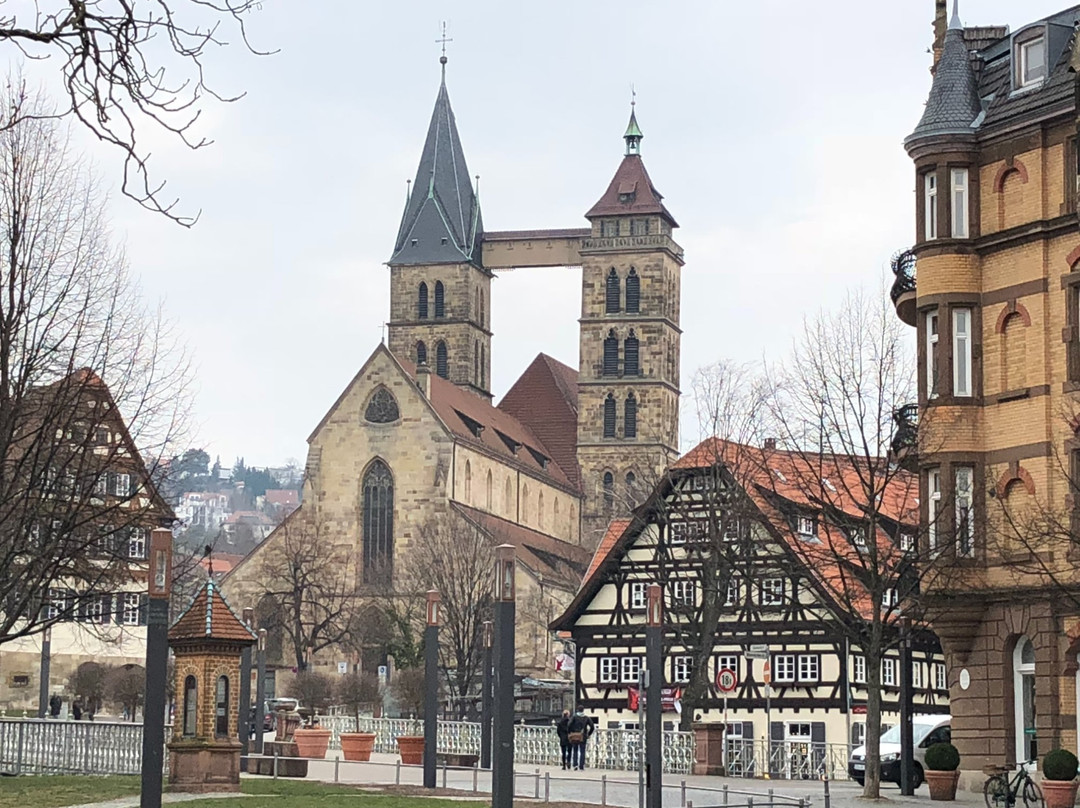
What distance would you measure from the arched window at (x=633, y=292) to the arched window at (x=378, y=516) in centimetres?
2647

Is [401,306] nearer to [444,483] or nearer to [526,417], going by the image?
Answer: [526,417]

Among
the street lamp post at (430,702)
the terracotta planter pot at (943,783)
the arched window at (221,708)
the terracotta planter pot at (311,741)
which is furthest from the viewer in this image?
the terracotta planter pot at (311,741)

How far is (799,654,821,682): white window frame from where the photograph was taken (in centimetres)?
5869

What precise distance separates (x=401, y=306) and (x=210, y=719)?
109362 mm

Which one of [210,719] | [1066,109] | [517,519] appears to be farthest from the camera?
[517,519]

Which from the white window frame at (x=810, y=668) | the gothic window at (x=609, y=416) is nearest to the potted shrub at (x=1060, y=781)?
the white window frame at (x=810, y=668)

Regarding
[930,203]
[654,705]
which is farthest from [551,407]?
[654,705]

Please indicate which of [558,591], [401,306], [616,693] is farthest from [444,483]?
[616,693]

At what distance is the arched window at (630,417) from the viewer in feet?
444

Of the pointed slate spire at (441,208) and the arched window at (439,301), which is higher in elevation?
the pointed slate spire at (441,208)

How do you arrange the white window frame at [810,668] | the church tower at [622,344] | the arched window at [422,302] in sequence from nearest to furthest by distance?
the white window frame at [810,668]
the church tower at [622,344]
the arched window at [422,302]

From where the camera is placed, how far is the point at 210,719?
109 ft

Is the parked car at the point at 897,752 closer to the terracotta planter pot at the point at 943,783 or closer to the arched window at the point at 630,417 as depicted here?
the terracotta planter pot at the point at 943,783

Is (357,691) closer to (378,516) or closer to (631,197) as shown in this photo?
(378,516)
